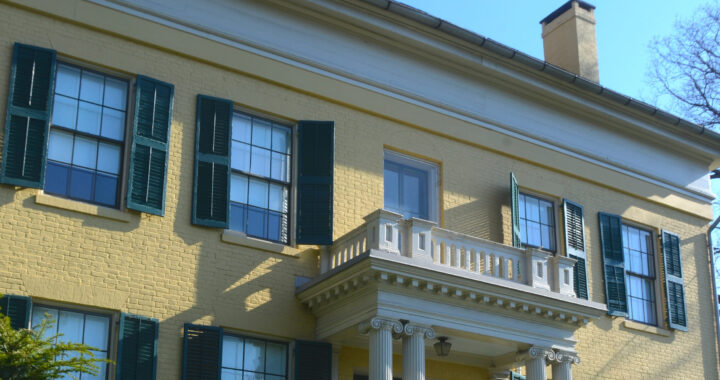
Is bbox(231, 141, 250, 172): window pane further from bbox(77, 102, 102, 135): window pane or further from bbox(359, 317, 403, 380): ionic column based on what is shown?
bbox(359, 317, 403, 380): ionic column

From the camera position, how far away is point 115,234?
14148 mm

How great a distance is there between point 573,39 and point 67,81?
12.4 metres

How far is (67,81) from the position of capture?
47.6ft

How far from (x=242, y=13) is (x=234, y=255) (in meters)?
4.23

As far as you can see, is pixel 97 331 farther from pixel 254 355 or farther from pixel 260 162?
pixel 260 162

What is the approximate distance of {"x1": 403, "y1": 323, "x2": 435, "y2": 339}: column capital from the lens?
14.4 m

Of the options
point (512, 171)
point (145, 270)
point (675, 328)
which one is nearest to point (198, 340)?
point (145, 270)

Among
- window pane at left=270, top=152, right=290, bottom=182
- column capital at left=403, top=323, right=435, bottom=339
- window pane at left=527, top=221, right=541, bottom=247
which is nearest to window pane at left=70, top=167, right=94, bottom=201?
window pane at left=270, top=152, right=290, bottom=182

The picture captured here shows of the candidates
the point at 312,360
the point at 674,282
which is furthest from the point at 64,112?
the point at 674,282

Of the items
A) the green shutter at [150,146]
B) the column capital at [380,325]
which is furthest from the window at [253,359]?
the green shutter at [150,146]

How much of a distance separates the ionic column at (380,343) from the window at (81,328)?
3.68 m

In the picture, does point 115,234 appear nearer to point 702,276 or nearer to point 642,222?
A: point 642,222

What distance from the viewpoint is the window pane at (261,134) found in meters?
16.2

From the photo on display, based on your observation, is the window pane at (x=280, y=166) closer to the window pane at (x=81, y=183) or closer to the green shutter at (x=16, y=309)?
the window pane at (x=81, y=183)
